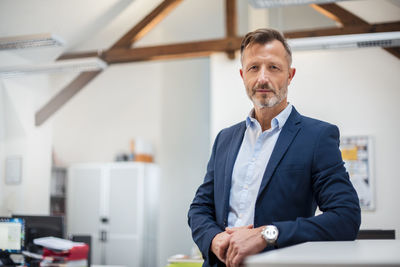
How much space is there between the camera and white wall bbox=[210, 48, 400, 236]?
Result: 4988 millimetres

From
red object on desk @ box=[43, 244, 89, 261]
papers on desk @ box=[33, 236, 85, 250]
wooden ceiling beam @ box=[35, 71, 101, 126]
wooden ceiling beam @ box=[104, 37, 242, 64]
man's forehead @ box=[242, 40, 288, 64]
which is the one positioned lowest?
red object on desk @ box=[43, 244, 89, 261]

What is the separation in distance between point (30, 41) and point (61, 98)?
1965 mm

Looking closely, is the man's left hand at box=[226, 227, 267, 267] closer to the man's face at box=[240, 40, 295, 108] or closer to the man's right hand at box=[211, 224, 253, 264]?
the man's right hand at box=[211, 224, 253, 264]

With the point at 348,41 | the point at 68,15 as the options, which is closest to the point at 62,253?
the point at 68,15

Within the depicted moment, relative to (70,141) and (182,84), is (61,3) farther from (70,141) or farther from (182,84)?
(70,141)

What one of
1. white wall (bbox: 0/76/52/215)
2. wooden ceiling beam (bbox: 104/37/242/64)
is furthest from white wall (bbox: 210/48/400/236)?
white wall (bbox: 0/76/52/215)

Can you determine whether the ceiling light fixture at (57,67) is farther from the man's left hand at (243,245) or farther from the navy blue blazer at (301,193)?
the man's left hand at (243,245)

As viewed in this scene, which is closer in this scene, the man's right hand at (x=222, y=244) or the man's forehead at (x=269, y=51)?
the man's right hand at (x=222, y=244)

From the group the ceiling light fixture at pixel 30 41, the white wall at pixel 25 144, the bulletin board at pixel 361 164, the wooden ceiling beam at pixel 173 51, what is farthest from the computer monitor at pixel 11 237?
the bulletin board at pixel 361 164

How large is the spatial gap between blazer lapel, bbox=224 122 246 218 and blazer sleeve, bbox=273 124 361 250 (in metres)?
0.24

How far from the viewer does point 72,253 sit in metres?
4.05

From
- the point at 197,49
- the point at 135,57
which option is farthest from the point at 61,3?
the point at 197,49

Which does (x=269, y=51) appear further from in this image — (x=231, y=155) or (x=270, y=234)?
(x=270, y=234)

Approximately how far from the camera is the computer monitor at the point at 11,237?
14.2ft
